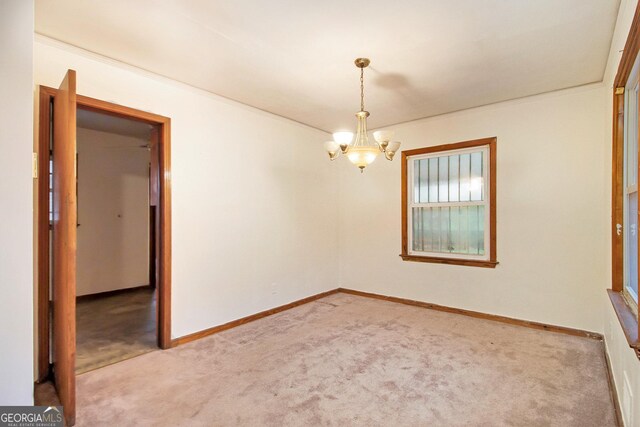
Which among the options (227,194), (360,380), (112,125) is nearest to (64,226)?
(227,194)

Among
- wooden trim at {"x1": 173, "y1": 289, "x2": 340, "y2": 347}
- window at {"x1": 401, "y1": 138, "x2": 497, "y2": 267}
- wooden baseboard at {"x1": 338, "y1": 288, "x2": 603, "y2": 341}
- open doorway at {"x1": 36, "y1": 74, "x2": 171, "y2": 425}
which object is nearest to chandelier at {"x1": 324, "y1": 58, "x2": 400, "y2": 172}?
open doorway at {"x1": 36, "y1": 74, "x2": 171, "y2": 425}

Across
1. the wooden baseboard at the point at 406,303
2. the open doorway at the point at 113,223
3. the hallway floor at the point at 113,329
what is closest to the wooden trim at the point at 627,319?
the wooden baseboard at the point at 406,303

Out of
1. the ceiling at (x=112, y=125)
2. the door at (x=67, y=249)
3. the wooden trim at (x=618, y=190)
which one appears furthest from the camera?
the ceiling at (x=112, y=125)

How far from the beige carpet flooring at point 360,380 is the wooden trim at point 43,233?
346 millimetres

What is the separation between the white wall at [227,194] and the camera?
283cm

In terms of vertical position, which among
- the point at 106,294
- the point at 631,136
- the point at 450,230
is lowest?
the point at 106,294

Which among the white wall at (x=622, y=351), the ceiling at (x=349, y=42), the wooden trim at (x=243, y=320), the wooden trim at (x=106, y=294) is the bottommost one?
the wooden trim at (x=106, y=294)

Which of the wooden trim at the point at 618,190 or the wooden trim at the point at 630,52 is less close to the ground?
the wooden trim at the point at 630,52

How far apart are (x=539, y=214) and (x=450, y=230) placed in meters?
1.01

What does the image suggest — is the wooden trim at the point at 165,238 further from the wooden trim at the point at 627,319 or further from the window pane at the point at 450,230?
the wooden trim at the point at 627,319

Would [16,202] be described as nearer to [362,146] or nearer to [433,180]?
→ [362,146]

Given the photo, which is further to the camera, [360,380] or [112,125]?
[112,125]

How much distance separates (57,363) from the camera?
2.18m

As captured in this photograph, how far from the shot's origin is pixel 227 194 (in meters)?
3.57
